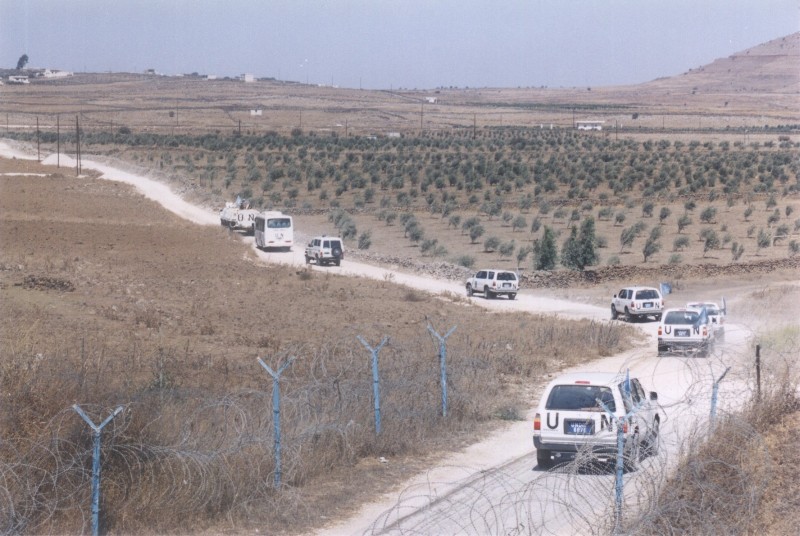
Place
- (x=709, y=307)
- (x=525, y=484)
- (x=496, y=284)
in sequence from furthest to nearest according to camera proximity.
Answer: (x=496, y=284) < (x=709, y=307) < (x=525, y=484)

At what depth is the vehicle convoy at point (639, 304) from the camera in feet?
115

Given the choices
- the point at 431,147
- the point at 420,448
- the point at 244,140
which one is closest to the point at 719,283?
the point at 420,448

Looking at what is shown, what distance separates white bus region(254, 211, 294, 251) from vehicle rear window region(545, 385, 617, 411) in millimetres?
39409

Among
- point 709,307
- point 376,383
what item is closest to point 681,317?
point 709,307

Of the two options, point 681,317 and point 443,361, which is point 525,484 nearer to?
point 443,361

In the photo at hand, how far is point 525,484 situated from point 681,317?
60.2ft

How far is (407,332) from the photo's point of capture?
27141mm

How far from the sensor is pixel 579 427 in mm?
14133

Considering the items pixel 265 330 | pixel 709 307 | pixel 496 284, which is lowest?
pixel 496 284

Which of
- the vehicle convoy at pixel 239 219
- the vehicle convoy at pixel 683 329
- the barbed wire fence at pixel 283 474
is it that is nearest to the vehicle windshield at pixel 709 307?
the vehicle convoy at pixel 683 329

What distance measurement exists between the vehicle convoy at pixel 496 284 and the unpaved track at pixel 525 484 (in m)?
9.46

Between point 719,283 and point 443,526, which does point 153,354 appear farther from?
point 719,283

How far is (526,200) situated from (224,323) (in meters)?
53.4

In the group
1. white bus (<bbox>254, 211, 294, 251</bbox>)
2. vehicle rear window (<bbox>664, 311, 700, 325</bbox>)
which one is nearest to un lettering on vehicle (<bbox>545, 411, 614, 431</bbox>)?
vehicle rear window (<bbox>664, 311, 700, 325</bbox>)
